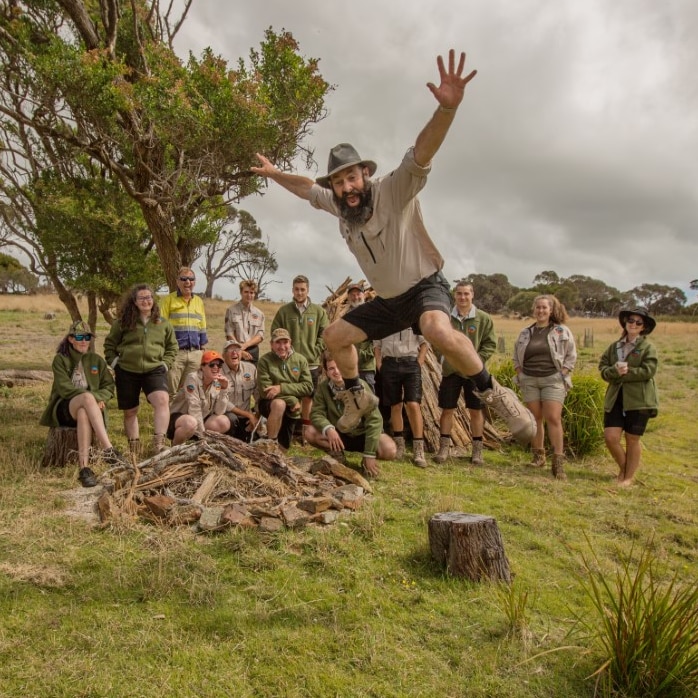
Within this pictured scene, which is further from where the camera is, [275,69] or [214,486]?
[275,69]


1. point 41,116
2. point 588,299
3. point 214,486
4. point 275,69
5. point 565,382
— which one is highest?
point 588,299

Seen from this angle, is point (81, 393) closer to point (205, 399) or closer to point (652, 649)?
point (205, 399)

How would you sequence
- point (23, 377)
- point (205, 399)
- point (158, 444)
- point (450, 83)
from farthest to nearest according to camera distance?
1. point (23, 377)
2. point (205, 399)
3. point (158, 444)
4. point (450, 83)

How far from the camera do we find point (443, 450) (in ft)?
23.1

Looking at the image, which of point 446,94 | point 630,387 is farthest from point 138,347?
point 630,387

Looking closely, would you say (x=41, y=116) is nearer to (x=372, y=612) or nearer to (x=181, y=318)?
(x=181, y=318)

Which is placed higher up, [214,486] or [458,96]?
[458,96]

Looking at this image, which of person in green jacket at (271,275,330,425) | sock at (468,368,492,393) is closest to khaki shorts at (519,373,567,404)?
person in green jacket at (271,275,330,425)

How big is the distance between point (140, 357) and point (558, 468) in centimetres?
498

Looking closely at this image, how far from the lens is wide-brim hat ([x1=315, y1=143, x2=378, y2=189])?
3660mm

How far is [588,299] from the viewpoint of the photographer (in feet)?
228

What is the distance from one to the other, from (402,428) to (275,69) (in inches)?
213

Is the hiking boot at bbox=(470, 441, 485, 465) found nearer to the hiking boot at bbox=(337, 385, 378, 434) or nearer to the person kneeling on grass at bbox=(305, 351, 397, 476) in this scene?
the person kneeling on grass at bbox=(305, 351, 397, 476)

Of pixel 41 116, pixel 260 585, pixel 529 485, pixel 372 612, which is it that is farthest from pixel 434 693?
pixel 41 116
